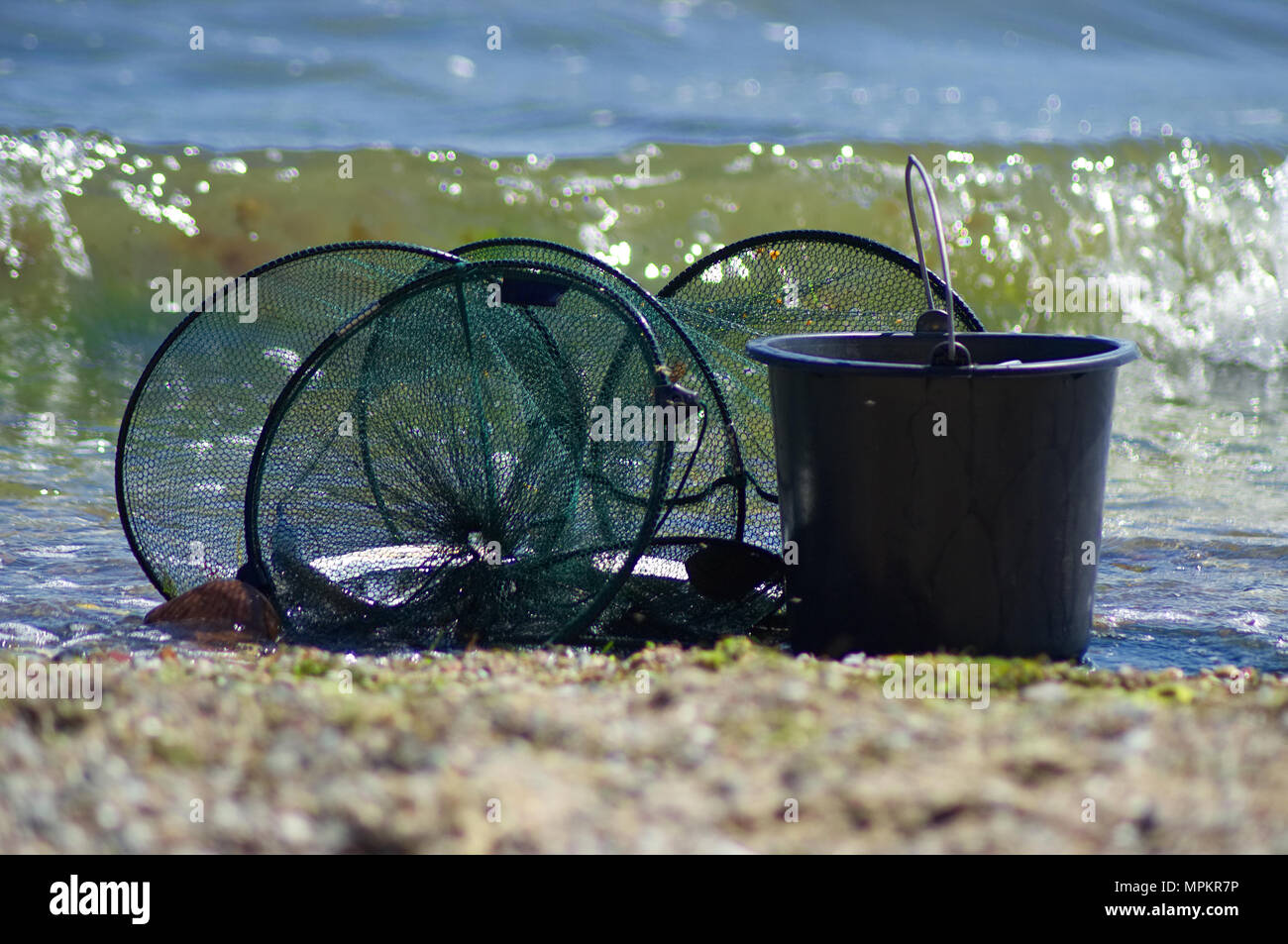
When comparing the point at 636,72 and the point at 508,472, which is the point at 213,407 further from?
the point at 636,72

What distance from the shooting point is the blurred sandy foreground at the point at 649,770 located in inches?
84.4

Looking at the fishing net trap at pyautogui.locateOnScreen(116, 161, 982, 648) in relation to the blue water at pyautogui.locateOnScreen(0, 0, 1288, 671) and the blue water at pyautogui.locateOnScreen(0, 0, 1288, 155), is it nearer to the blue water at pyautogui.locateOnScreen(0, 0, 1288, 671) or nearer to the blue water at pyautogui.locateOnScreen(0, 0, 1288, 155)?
the blue water at pyautogui.locateOnScreen(0, 0, 1288, 671)

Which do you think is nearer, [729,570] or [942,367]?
[942,367]

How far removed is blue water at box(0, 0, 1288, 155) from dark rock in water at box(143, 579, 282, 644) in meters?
9.26

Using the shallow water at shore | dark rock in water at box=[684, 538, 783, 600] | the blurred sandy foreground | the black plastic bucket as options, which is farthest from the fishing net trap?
the shallow water at shore

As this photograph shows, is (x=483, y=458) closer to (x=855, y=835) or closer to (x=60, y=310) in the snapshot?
(x=855, y=835)

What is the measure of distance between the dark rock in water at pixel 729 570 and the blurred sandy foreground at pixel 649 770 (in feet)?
3.69

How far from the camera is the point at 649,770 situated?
240 cm

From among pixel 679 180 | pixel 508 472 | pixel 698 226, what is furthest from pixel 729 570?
pixel 679 180

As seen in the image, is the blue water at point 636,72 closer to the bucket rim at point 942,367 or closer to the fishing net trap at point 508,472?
the fishing net trap at point 508,472

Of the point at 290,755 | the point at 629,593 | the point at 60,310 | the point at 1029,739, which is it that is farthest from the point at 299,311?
the point at 60,310

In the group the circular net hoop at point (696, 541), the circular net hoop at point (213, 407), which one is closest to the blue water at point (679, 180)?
the circular net hoop at point (213, 407)

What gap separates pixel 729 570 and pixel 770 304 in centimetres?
107

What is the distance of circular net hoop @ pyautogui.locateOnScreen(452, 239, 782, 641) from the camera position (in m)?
4.17
